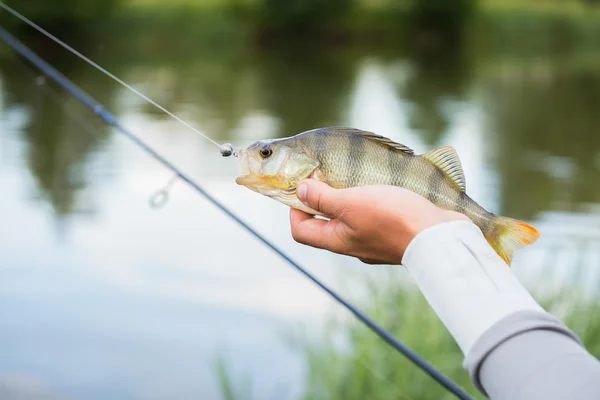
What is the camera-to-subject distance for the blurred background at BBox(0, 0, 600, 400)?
4566mm

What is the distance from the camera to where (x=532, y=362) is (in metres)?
0.90

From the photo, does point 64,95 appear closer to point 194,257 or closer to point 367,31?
point 194,257

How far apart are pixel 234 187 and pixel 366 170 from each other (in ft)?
37.6

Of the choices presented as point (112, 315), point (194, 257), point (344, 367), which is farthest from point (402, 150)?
point (194, 257)

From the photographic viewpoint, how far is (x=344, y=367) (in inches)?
156

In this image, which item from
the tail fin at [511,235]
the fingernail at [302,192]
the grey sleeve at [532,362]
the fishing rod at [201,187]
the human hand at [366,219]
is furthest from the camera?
the fishing rod at [201,187]

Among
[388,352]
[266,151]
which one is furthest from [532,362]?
[388,352]

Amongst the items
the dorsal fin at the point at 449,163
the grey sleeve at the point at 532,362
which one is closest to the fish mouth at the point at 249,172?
the dorsal fin at the point at 449,163

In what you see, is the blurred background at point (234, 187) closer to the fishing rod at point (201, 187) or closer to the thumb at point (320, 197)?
the fishing rod at point (201, 187)

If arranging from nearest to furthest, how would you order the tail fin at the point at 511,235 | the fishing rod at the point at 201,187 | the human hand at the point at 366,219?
the human hand at the point at 366,219, the tail fin at the point at 511,235, the fishing rod at the point at 201,187

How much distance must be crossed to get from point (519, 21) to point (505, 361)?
35.1 m

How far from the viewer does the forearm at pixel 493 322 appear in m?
0.89

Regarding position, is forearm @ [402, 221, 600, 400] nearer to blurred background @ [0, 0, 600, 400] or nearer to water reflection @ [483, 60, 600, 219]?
blurred background @ [0, 0, 600, 400]

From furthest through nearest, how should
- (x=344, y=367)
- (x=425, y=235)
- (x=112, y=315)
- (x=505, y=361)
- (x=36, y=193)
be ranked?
(x=36, y=193) < (x=112, y=315) < (x=344, y=367) < (x=425, y=235) < (x=505, y=361)
